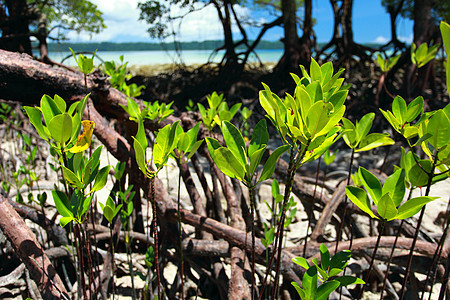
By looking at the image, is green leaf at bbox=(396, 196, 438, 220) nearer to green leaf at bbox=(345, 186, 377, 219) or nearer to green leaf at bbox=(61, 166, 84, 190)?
green leaf at bbox=(345, 186, 377, 219)

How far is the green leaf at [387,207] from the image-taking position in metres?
0.35

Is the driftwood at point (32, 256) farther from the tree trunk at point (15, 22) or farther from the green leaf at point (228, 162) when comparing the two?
the tree trunk at point (15, 22)

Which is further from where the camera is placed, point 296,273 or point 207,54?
point 207,54

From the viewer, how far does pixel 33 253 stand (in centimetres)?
64

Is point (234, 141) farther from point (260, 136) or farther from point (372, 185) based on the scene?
point (372, 185)

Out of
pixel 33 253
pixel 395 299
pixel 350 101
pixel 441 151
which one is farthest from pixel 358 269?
pixel 350 101

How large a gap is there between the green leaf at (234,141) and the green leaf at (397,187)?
0.18 m

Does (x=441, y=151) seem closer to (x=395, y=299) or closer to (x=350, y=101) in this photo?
(x=395, y=299)

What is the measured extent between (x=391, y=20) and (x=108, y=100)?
517 cm

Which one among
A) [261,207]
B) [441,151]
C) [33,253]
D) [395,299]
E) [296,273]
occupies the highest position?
[441,151]

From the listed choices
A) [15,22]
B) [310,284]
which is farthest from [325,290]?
[15,22]

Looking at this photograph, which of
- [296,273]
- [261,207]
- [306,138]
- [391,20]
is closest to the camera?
[306,138]

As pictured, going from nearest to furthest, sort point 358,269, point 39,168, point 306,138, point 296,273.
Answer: point 306,138
point 296,273
point 358,269
point 39,168

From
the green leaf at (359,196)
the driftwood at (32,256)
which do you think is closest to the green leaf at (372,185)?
the green leaf at (359,196)
